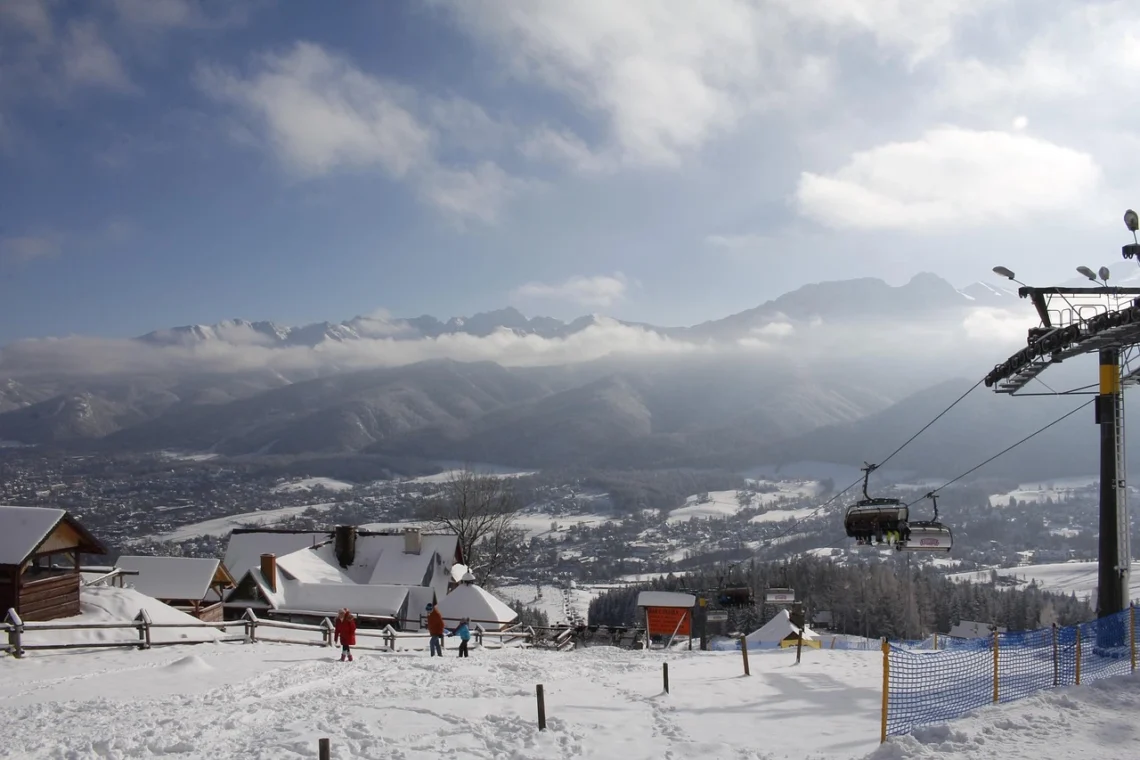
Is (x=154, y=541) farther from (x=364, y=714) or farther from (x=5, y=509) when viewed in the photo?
(x=364, y=714)

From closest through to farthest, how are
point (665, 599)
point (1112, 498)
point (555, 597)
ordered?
point (1112, 498), point (665, 599), point (555, 597)

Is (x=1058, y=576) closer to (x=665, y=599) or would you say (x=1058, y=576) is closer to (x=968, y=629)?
(x=968, y=629)

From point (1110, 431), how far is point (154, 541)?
189171mm

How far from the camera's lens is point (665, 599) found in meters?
43.8

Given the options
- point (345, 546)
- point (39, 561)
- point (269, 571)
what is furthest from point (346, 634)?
point (345, 546)


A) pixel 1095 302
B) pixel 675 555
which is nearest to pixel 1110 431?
pixel 1095 302

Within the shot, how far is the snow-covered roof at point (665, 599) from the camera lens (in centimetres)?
4356

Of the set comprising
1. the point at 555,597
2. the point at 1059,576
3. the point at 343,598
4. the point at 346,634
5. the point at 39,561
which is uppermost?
the point at 39,561

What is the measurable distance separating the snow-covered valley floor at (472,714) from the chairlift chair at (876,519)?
24.6ft

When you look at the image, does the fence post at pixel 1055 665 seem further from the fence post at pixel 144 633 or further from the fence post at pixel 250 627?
→ the fence post at pixel 144 633

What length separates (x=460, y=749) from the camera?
1180 centimetres

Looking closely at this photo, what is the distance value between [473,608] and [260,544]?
66.6 feet

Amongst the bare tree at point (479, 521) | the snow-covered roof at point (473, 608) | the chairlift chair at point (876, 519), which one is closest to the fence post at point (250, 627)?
the snow-covered roof at point (473, 608)

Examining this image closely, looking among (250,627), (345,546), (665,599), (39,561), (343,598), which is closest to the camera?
(250,627)
